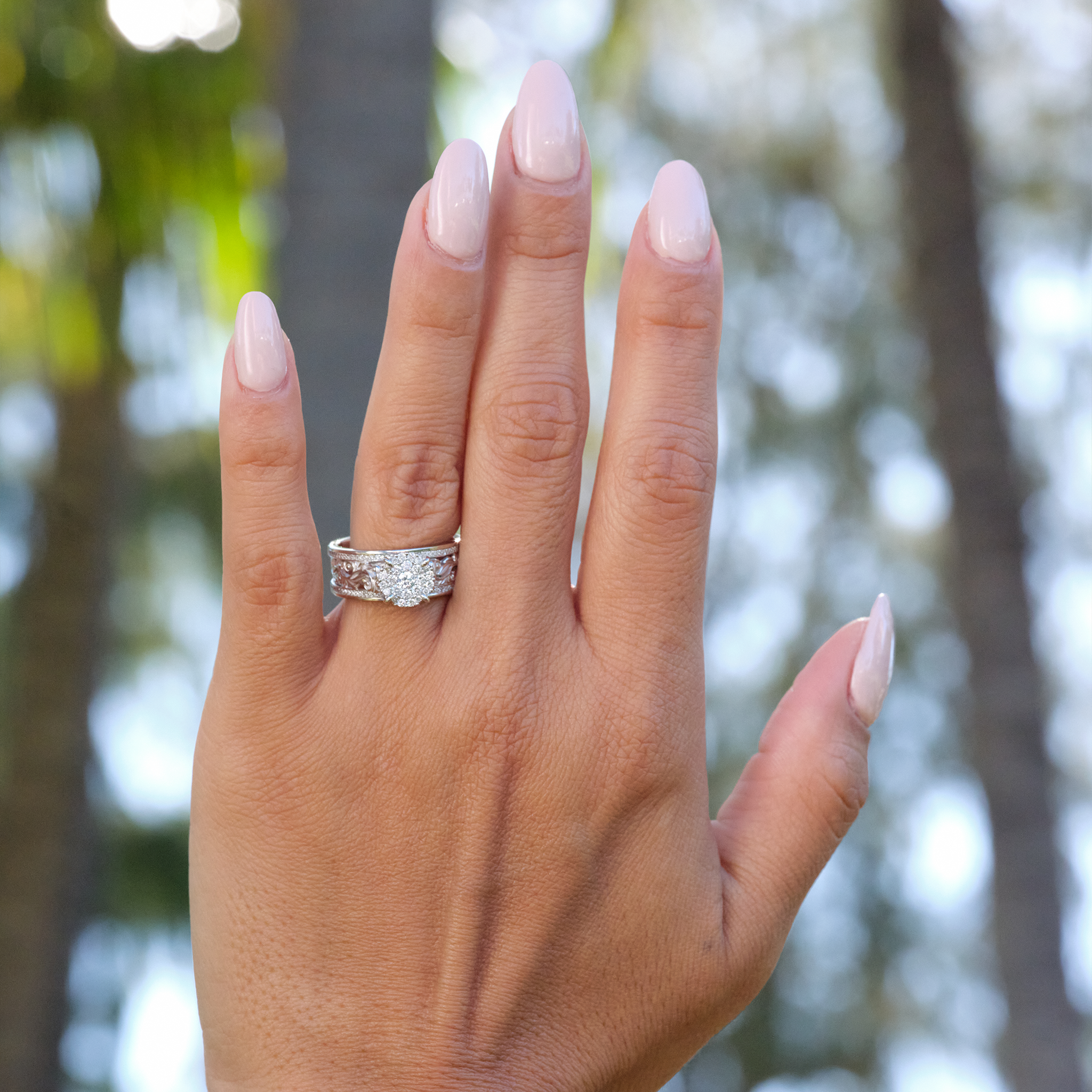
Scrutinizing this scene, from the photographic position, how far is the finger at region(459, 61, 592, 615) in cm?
105

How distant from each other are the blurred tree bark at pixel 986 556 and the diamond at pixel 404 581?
345 cm

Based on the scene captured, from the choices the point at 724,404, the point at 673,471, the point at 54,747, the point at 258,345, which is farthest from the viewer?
the point at 724,404

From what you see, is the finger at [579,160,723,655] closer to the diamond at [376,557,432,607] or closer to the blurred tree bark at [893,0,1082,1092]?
the diamond at [376,557,432,607]

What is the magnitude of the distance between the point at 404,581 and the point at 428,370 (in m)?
0.22

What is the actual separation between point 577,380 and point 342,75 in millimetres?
1470

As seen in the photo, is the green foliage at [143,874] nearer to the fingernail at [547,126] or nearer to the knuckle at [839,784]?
the knuckle at [839,784]

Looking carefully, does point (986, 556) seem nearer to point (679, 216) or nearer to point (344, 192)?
point (344, 192)

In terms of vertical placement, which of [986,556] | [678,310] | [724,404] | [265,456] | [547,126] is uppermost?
[724,404]

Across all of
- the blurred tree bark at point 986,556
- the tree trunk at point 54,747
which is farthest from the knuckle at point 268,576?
the tree trunk at point 54,747

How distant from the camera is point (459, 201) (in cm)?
100

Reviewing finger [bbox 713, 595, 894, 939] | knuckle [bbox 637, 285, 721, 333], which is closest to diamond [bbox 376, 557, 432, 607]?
knuckle [bbox 637, 285, 721, 333]

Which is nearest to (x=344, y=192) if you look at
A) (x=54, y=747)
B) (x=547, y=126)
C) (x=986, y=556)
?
(x=547, y=126)

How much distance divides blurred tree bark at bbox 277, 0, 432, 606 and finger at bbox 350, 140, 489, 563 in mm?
947

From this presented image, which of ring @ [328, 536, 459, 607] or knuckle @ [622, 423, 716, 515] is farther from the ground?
knuckle @ [622, 423, 716, 515]
